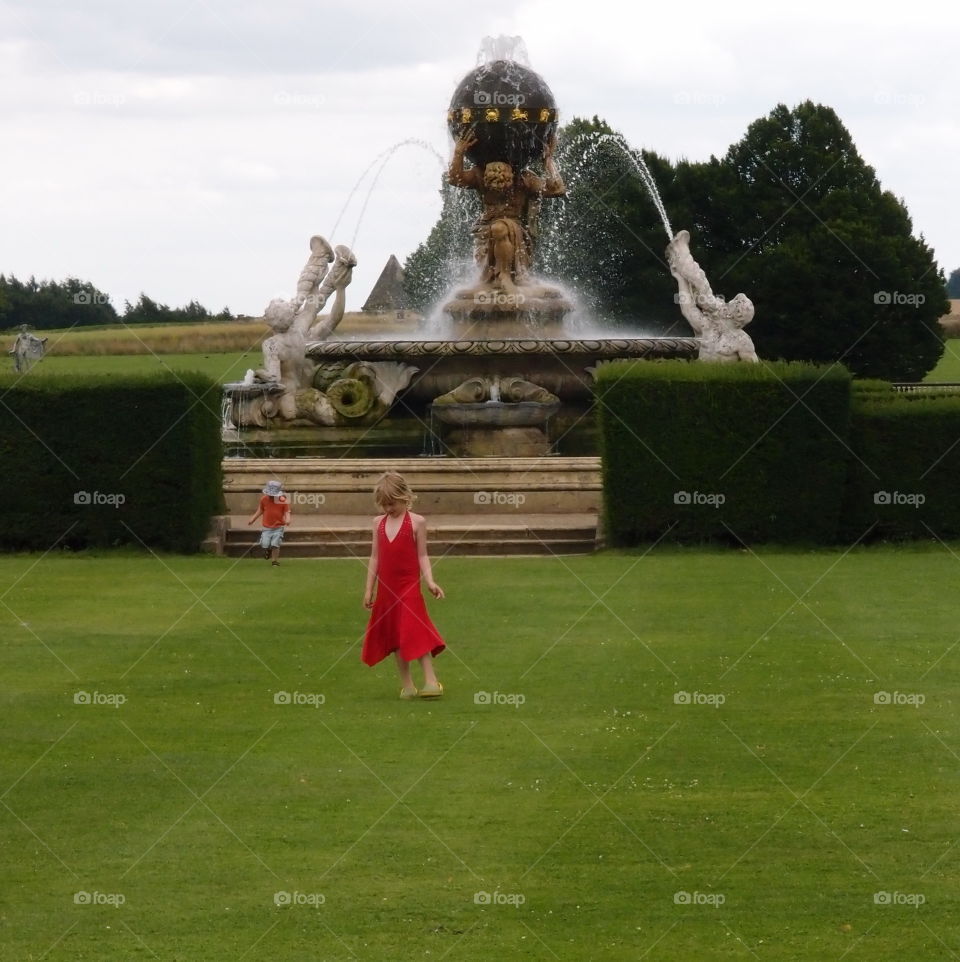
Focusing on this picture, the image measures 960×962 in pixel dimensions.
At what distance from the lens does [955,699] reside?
13.3 metres

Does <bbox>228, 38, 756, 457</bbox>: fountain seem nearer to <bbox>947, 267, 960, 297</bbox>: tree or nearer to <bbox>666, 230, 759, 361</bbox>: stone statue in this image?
<bbox>666, 230, 759, 361</bbox>: stone statue

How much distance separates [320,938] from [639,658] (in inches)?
276

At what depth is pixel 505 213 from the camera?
32.2 meters

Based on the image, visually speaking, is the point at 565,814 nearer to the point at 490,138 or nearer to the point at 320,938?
the point at 320,938

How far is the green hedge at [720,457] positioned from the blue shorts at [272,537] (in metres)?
3.67

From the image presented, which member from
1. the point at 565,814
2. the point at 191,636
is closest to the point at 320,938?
the point at 565,814

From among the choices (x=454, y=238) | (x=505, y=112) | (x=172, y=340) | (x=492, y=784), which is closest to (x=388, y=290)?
(x=172, y=340)

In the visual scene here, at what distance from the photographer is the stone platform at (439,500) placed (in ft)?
77.3

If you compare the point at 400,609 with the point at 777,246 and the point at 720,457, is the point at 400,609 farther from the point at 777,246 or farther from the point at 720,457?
the point at 777,246

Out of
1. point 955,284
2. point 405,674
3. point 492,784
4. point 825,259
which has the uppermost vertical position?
point 955,284

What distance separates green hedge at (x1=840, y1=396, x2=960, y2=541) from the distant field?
123ft

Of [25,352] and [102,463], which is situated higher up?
[25,352]

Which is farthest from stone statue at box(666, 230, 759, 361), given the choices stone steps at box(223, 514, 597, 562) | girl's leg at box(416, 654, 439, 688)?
girl's leg at box(416, 654, 439, 688)

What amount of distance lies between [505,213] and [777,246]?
108 feet
